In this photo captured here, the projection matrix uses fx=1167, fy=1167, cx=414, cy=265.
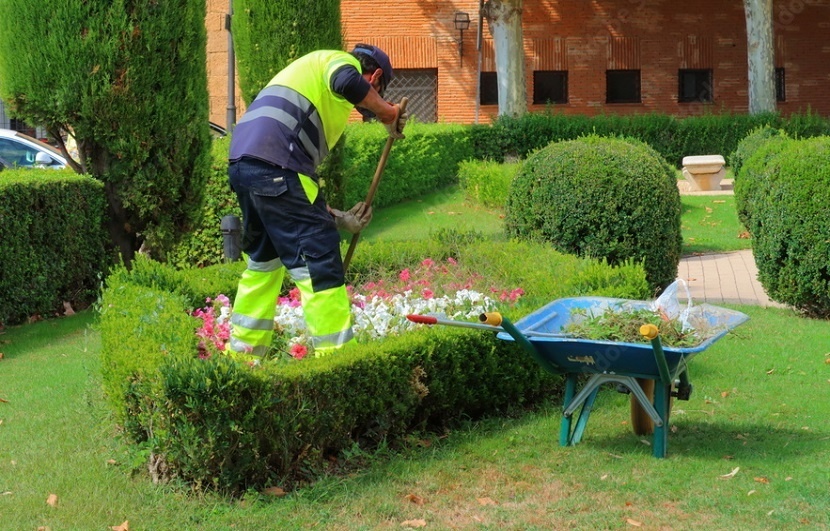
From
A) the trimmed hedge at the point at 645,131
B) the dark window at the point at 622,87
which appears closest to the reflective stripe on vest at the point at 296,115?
the trimmed hedge at the point at 645,131

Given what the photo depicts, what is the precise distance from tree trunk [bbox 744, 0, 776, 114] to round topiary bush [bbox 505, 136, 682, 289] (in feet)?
48.7

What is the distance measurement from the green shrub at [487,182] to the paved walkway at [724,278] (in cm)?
437

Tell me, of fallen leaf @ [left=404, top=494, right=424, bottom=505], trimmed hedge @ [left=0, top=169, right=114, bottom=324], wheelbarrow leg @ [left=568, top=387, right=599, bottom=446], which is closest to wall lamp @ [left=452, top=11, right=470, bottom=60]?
trimmed hedge @ [left=0, top=169, right=114, bottom=324]

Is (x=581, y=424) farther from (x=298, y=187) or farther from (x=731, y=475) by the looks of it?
(x=298, y=187)

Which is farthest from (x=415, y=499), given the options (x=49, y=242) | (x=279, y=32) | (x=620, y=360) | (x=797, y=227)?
(x=279, y=32)

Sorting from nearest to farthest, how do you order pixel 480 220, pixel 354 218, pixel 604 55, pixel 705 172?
1. pixel 354 218
2. pixel 480 220
3. pixel 705 172
4. pixel 604 55

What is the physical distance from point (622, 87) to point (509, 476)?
24.7 m

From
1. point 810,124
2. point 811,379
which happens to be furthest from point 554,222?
point 810,124

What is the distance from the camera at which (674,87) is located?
28.8m

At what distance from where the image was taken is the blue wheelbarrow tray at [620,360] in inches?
211

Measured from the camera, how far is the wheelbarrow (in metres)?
5.31

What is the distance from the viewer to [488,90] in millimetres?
28922

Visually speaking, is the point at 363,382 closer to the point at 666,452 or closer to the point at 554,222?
the point at 666,452

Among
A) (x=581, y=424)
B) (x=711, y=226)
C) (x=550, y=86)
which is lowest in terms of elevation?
(x=711, y=226)
